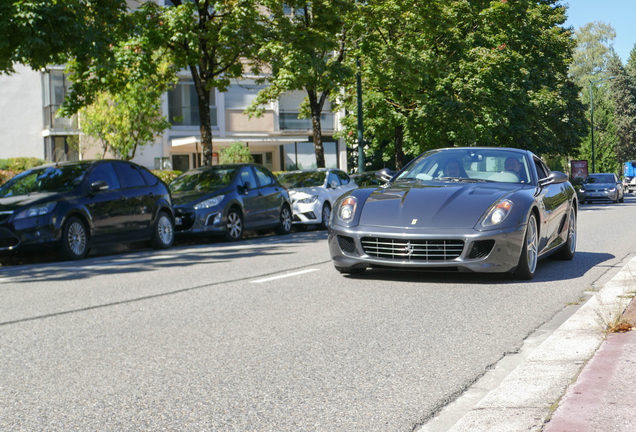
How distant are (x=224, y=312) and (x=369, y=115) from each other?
25.6 meters

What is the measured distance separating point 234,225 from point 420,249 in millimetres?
8640

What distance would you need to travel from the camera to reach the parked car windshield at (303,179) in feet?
67.7

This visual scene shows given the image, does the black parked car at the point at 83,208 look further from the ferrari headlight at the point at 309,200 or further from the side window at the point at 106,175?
the ferrari headlight at the point at 309,200

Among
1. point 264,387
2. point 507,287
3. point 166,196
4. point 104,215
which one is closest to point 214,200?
point 166,196

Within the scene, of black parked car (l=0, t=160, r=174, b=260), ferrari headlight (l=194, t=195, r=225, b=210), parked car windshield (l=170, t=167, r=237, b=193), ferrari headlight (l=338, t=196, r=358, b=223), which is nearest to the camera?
ferrari headlight (l=338, t=196, r=358, b=223)

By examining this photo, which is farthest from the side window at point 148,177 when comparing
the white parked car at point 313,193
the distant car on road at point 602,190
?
the distant car on road at point 602,190

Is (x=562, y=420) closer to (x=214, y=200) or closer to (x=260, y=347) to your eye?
(x=260, y=347)

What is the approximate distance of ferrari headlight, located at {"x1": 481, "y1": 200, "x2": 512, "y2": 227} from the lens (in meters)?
7.86

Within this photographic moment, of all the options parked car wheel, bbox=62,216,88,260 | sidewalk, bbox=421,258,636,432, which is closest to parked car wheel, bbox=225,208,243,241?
parked car wheel, bbox=62,216,88,260

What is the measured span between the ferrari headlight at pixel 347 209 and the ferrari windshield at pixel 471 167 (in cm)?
114

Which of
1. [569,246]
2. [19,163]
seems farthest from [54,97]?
[569,246]

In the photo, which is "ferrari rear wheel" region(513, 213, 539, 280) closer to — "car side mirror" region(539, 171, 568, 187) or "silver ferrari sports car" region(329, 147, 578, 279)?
"silver ferrari sports car" region(329, 147, 578, 279)

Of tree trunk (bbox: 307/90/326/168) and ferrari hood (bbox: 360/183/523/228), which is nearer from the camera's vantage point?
ferrari hood (bbox: 360/183/523/228)

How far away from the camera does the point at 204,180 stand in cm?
1667
